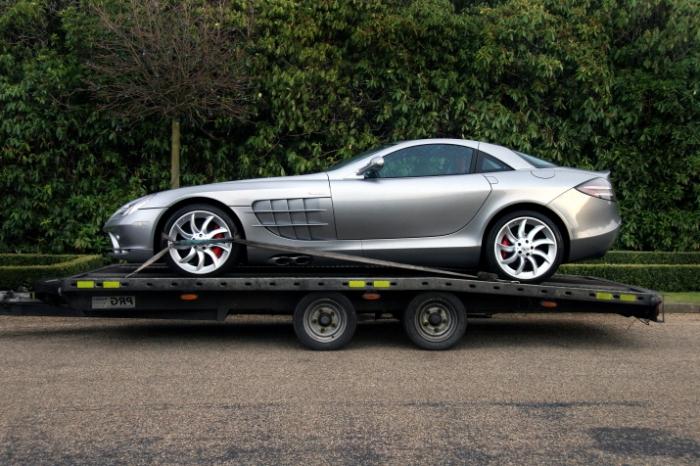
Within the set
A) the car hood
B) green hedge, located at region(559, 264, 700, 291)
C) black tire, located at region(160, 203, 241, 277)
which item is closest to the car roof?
the car hood

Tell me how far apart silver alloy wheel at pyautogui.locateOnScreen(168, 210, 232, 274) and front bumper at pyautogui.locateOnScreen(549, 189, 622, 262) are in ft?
9.91

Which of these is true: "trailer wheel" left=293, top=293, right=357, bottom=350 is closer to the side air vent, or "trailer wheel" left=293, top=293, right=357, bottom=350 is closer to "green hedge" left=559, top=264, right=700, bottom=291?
the side air vent

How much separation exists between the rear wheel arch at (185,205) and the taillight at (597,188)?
3.16m

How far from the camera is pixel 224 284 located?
7.68 meters

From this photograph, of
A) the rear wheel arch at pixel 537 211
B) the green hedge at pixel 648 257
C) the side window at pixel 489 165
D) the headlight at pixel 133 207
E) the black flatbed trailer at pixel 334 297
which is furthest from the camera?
the green hedge at pixel 648 257

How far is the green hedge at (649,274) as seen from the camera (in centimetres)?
1249

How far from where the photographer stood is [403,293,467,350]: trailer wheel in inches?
309

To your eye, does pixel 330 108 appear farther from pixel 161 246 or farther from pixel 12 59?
pixel 161 246

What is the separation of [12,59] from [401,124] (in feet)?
20.4

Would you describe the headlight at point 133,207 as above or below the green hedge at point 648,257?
above

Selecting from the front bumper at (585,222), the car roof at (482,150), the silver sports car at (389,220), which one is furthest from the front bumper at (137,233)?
the front bumper at (585,222)

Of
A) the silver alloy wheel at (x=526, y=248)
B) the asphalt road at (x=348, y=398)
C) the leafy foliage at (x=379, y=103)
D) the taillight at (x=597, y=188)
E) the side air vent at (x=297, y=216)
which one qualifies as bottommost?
the asphalt road at (x=348, y=398)

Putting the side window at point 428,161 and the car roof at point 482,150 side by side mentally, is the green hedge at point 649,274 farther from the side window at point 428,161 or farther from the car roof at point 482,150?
the side window at point 428,161

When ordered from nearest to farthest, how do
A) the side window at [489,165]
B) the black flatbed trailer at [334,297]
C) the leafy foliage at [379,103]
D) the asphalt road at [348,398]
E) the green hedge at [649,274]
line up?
the asphalt road at [348,398], the black flatbed trailer at [334,297], the side window at [489,165], the green hedge at [649,274], the leafy foliage at [379,103]
